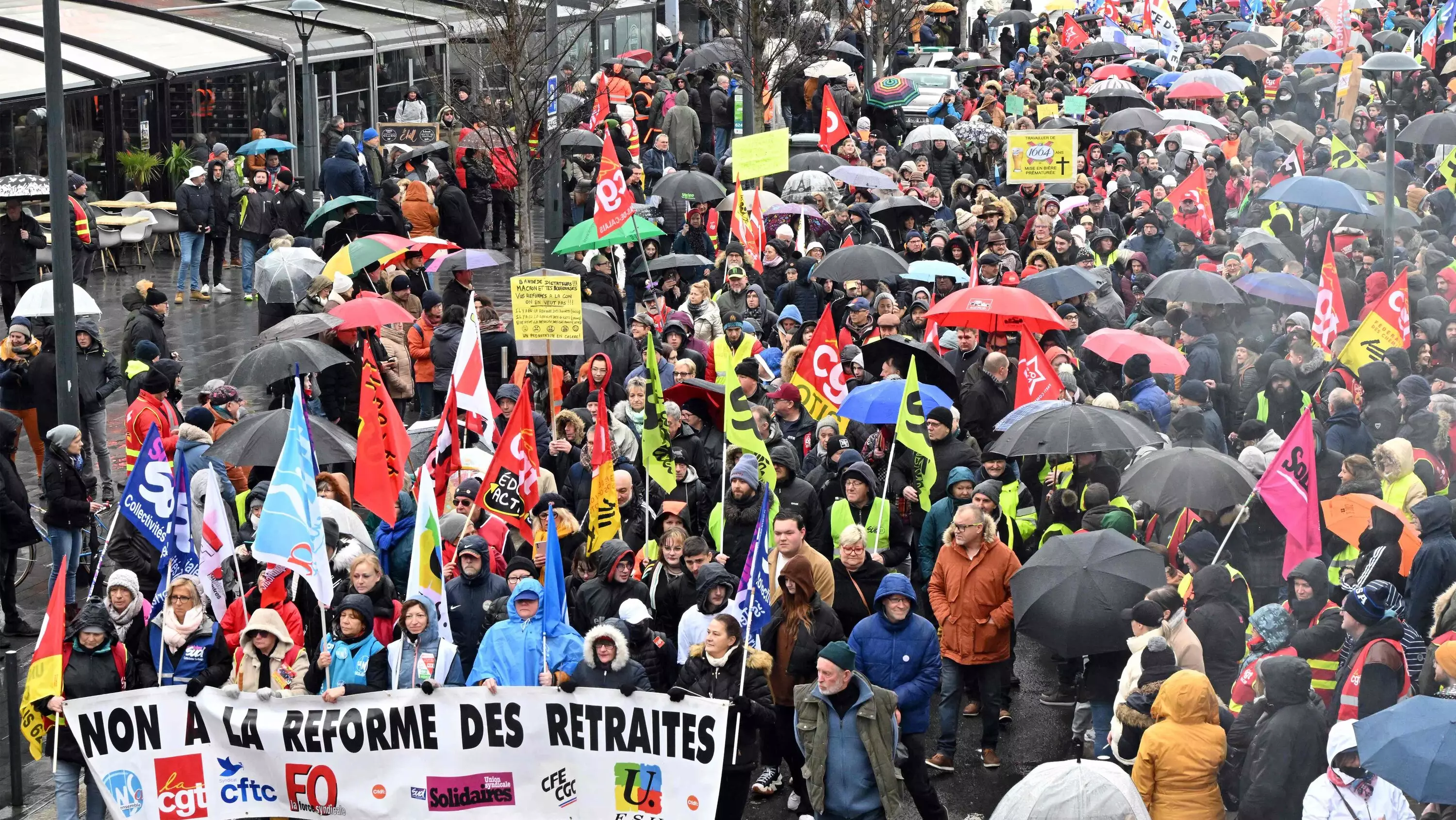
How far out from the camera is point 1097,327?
17.0 m

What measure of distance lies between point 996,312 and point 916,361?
86 cm

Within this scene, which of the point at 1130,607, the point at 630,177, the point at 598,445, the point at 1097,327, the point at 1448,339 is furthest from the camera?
the point at 630,177

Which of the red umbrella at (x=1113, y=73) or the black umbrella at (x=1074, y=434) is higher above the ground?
the red umbrella at (x=1113, y=73)

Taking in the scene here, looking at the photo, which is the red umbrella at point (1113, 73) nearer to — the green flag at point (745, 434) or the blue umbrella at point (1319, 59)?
the blue umbrella at point (1319, 59)

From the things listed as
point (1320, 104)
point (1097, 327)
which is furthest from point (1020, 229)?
point (1320, 104)

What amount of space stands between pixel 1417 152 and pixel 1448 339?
1529cm

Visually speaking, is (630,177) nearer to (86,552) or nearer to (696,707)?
(86,552)

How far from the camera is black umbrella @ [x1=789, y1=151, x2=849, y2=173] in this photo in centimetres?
2338

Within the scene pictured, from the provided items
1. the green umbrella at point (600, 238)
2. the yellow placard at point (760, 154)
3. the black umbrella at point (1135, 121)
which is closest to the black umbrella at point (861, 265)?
the green umbrella at point (600, 238)

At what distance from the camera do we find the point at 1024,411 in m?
13.0

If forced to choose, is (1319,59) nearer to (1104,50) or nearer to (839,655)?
(1104,50)

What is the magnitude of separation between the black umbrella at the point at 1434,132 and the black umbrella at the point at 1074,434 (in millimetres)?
13650

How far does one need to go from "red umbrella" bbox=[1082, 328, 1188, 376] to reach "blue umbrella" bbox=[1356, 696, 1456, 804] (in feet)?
22.8

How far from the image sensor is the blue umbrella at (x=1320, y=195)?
20188 millimetres
